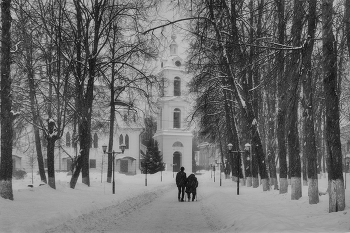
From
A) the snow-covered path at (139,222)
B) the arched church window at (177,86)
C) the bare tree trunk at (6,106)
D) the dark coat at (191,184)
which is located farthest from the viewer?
the arched church window at (177,86)

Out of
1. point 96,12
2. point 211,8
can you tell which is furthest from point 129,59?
point 211,8

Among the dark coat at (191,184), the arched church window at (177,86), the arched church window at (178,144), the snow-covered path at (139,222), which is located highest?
the arched church window at (177,86)

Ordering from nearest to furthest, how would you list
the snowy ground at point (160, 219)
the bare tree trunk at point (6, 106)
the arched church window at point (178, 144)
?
the snowy ground at point (160, 219) → the bare tree trunk at point (6, 106) → the arched church window at point (178, 144)

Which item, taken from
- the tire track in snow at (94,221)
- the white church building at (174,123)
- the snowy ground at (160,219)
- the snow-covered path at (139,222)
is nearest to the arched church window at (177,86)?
the white church building at (174,123)

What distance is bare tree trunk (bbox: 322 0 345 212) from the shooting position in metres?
10.7

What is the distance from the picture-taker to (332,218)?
10.2m

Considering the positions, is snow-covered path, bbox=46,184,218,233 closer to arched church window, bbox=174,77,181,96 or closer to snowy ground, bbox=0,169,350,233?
snowy ground, bbox=0,169,350,233

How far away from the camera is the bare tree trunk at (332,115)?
35.1ft

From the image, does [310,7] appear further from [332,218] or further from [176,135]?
[176,135]

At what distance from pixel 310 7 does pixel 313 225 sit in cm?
576

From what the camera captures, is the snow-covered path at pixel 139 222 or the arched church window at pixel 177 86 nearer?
the snow-covered path at pixel 139 222

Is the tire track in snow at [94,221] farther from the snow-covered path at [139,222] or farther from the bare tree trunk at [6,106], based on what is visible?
the bare tree trunk at [6,106]

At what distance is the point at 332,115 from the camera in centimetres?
1091

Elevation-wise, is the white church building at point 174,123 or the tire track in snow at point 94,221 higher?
the white church building at point 174,123
